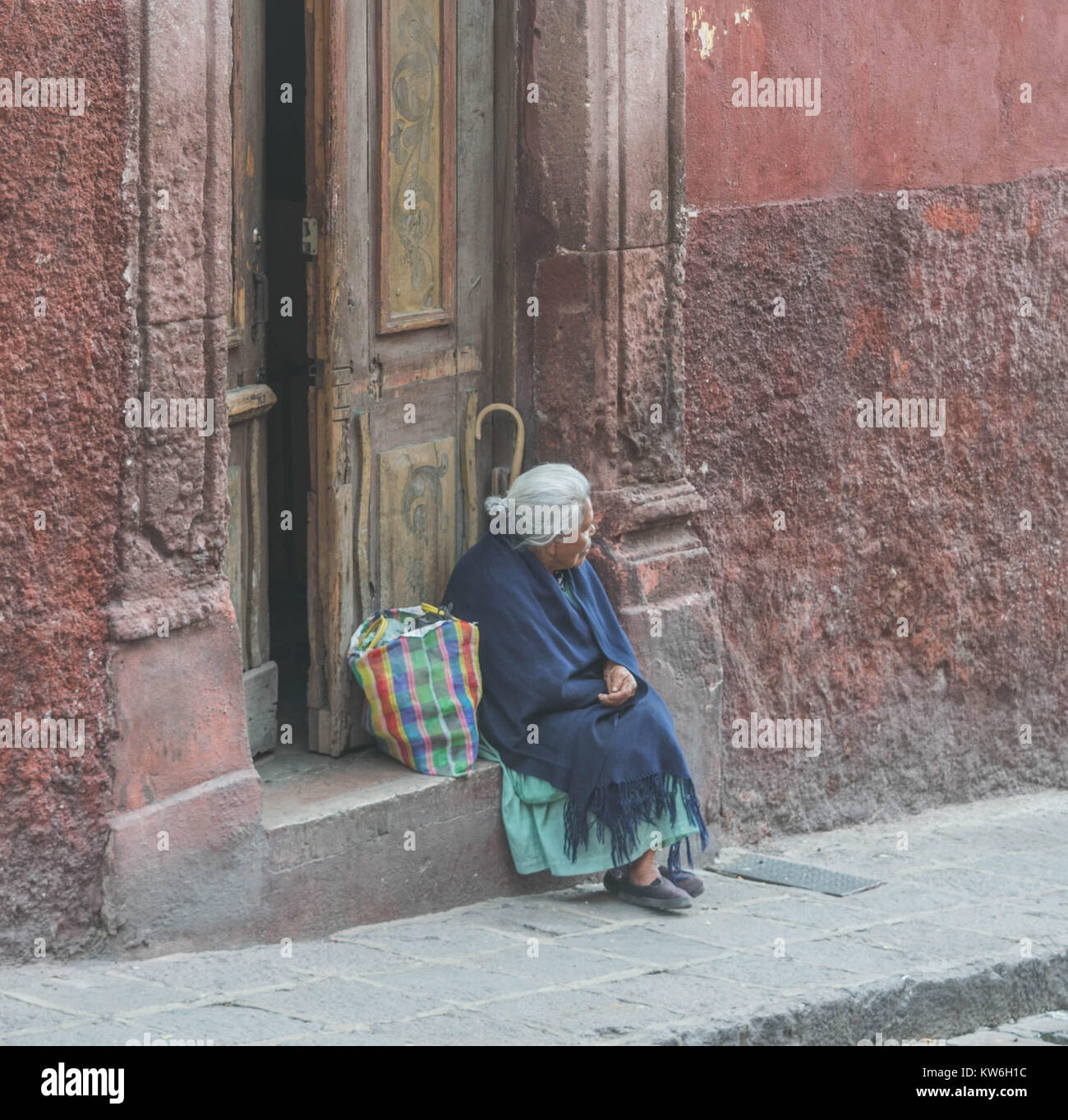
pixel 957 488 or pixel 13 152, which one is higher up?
pixel 13 152

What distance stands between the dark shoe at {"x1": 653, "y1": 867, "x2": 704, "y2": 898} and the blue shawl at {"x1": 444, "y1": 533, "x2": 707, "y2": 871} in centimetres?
3

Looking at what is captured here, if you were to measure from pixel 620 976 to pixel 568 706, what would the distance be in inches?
37.0

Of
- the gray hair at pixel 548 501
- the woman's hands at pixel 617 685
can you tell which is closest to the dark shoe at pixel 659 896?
the woman's hands at pixel 617 685

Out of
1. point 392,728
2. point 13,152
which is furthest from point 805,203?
point 13,152

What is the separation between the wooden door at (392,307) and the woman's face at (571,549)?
0.43 meters

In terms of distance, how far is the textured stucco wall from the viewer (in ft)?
20.2

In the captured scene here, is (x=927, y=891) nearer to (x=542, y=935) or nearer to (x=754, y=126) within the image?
(x=542, y=935)

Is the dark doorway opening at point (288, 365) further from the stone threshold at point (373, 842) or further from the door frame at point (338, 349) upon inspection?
the stone threshold at point (373, 842)

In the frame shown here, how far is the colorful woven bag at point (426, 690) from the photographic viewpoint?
17.6ft

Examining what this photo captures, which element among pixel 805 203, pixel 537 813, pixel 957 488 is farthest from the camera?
pixel 957 488

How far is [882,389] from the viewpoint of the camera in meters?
6.57

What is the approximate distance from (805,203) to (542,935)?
2.50 m

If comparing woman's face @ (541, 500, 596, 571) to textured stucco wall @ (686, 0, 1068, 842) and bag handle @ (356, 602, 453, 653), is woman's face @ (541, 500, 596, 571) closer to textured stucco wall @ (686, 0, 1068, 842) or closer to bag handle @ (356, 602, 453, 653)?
bag handle @ (356, 602, 453, 653)

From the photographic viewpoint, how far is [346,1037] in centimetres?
406
